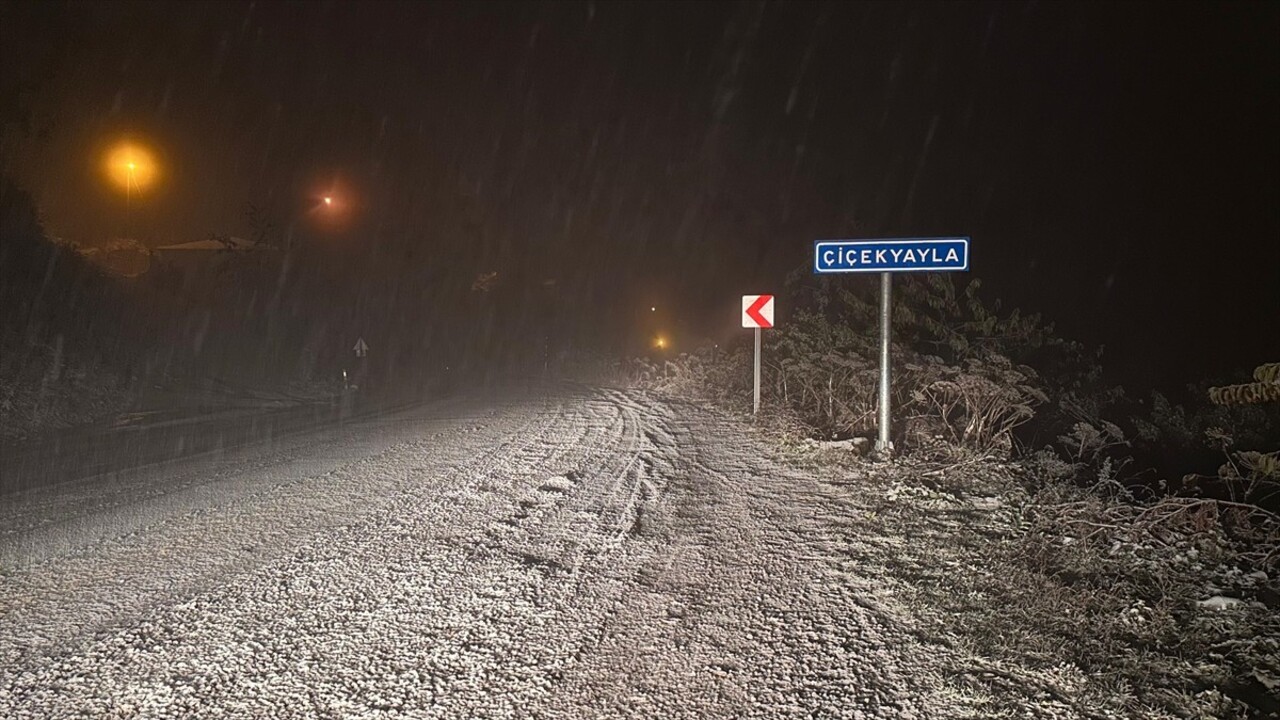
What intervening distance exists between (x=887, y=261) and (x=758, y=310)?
4213mm

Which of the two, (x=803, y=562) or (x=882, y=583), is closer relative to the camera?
(x=882, y=583)

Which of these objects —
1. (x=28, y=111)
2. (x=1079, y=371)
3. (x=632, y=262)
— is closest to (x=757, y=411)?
(x=1079, y=371)

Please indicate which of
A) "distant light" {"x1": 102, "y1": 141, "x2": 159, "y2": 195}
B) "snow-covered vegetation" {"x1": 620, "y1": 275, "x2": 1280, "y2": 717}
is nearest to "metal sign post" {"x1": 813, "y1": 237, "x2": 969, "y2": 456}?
"snow-covered vegetation" {"x1": 620, "y1": 275, "x2": 1280, "y2": 717}

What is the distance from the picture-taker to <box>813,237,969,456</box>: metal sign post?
8.70 metres

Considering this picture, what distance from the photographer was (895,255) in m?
8.95

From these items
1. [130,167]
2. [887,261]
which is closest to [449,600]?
[887,261]

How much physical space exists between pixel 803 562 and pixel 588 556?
157cm

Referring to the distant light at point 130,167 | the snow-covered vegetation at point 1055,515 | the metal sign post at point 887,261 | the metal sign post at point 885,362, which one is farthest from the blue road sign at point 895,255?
the distant light at point 130,167

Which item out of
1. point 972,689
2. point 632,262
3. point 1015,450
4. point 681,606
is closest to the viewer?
point 972,689

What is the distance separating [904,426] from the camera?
421 inches

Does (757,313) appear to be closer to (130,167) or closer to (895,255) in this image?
(895,255)

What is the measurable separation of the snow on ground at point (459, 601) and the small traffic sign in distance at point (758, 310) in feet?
15.9

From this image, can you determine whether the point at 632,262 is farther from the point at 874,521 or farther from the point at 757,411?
the point at 874,521

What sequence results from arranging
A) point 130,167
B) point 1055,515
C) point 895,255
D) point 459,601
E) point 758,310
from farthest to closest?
point 130,167 → point 758,310 → point 895,255 → point 1055,515 → point 459,601
